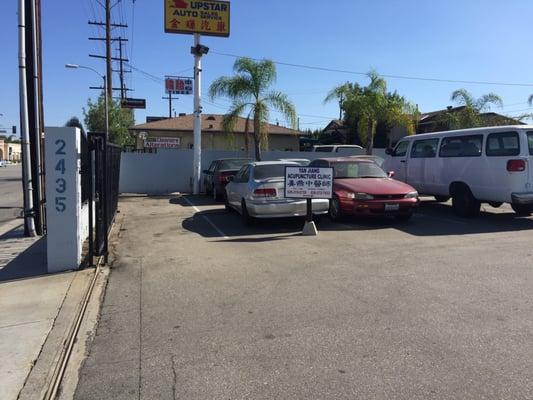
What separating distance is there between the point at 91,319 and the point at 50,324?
1.31ft

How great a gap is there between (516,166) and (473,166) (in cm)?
128

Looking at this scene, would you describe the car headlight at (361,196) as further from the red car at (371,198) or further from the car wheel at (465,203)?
the car wheel at (465,203)

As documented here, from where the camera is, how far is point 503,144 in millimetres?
11227

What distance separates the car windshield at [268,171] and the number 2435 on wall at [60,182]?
5.01 meters

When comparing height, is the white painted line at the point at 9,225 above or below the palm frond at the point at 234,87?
below

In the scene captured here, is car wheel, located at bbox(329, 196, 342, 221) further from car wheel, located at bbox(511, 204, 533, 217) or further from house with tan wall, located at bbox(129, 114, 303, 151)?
house with tan wall, located at bbox(129, 114, 303, 151)

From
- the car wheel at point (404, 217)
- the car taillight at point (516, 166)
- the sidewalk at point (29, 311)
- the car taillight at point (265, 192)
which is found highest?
the car taillight at point (516, 166)

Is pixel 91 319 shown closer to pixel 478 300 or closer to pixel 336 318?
pixel 336 318

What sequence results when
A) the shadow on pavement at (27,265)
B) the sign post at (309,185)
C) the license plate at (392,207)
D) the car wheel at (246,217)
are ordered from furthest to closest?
the car wheel at (246,217) → the license plate at (392,207) → the sign post at (309,185) → the shadow on pavement at (27,265)

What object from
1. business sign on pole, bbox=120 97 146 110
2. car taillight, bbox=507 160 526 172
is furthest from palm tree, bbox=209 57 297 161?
business sign on pole, bbox=120 97 146 110

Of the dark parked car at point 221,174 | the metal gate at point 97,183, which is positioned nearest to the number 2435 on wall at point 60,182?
the metal gate at point 97,183

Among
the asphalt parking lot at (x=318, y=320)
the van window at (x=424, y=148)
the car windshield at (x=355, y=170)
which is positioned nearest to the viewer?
the asphalt parking lot at (x=318, y=320)

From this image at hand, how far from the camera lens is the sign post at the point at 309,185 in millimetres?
10188

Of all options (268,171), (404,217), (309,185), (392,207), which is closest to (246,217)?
(268,171)
